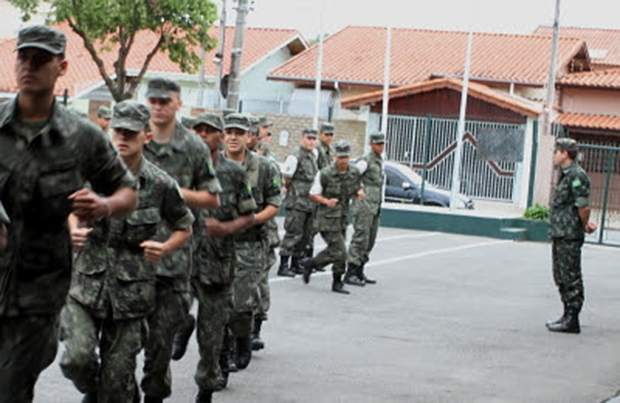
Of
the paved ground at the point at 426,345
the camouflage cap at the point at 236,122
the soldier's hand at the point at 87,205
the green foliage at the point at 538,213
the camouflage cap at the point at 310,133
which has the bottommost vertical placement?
the paved ground at the point at 426,345

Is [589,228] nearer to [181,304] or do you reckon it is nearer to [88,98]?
[181,304]

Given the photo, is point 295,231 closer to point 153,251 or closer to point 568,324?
point 568,324

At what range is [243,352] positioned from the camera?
957 cm

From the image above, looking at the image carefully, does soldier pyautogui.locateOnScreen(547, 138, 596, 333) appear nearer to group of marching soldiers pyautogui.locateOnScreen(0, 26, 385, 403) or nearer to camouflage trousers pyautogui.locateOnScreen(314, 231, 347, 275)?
camouflage trousers pyautogui.locateOnScreen(314, 231, 347, 275)

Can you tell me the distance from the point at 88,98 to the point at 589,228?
38.5 m

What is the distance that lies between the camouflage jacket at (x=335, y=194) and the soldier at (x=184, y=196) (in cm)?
750

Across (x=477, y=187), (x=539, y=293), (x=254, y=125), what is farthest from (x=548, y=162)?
(x=254, y=125)

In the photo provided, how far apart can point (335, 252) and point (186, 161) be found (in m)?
7.60

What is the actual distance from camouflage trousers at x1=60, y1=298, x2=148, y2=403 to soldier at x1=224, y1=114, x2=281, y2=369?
2.42 metres

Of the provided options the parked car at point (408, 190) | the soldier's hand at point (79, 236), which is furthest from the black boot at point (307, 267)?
the parked car at point (408, 190)

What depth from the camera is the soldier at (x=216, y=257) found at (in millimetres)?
7930

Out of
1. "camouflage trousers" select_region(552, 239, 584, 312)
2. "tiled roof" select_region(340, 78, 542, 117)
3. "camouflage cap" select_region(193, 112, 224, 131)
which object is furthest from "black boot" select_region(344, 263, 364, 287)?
"tiled roof" select_region(340, 78, 542, 117)

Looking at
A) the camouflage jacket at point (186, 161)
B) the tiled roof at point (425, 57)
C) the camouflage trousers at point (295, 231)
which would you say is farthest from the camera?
the tiled roof at point (425, 57)

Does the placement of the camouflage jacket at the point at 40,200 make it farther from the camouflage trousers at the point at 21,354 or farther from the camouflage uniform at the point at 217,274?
the camouflage uniform at the point at 217,274
